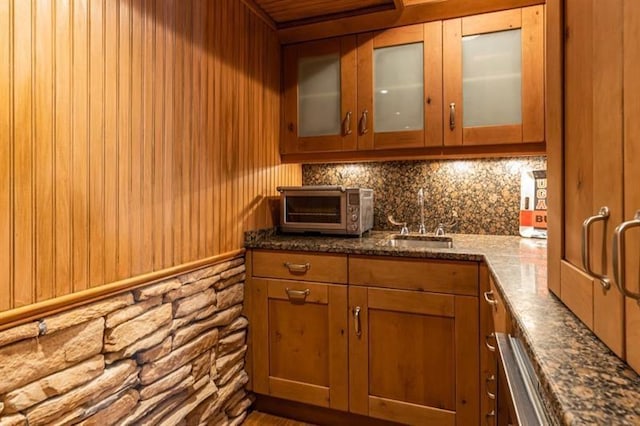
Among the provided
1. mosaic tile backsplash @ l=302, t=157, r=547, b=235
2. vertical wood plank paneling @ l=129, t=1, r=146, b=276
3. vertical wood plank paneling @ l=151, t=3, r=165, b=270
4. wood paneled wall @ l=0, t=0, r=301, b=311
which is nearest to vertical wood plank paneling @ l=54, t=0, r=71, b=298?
wood paneled wall @ l=0, t=0, r=301, b=311

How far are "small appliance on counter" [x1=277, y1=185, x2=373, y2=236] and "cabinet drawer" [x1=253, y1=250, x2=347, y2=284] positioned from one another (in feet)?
0.98

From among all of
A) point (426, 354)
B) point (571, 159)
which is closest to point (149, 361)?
point (426, 354)

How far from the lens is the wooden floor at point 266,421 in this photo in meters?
1.97

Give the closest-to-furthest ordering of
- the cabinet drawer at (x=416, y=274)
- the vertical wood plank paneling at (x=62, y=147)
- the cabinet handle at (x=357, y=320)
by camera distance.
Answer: the vertical wood plank paneling at (x=62, y=147), the cabinet drawer at (x=416, y=274), the cabinet handle at (x=357, y=320)

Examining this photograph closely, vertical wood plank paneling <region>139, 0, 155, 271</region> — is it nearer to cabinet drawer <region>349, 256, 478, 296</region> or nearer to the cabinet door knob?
cabinet drawer <region>349, 256, 478, 296</region>

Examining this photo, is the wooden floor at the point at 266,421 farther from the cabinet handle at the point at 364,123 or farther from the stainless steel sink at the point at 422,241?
the cabinet handle at the point at 364,123

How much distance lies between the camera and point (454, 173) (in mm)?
2389

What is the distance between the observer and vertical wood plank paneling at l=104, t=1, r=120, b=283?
1.24 m

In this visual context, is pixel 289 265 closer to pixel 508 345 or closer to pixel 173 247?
pixel 173 247

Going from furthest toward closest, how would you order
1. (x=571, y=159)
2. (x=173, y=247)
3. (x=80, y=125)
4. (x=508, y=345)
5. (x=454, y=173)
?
1. (x=454, y=173)
2. (x=173, y=247)
3. (x=80, y=125)
4. (x=508, y=345)
5. (x=571, y=159)

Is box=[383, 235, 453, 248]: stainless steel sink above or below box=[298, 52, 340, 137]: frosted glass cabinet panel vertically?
below

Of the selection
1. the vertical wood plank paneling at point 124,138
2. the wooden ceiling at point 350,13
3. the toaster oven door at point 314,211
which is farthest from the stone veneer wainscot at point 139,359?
the wooden ceiling at point 350,13

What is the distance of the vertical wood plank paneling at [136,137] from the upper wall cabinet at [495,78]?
5.23ft

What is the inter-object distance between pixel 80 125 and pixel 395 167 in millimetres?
1893
